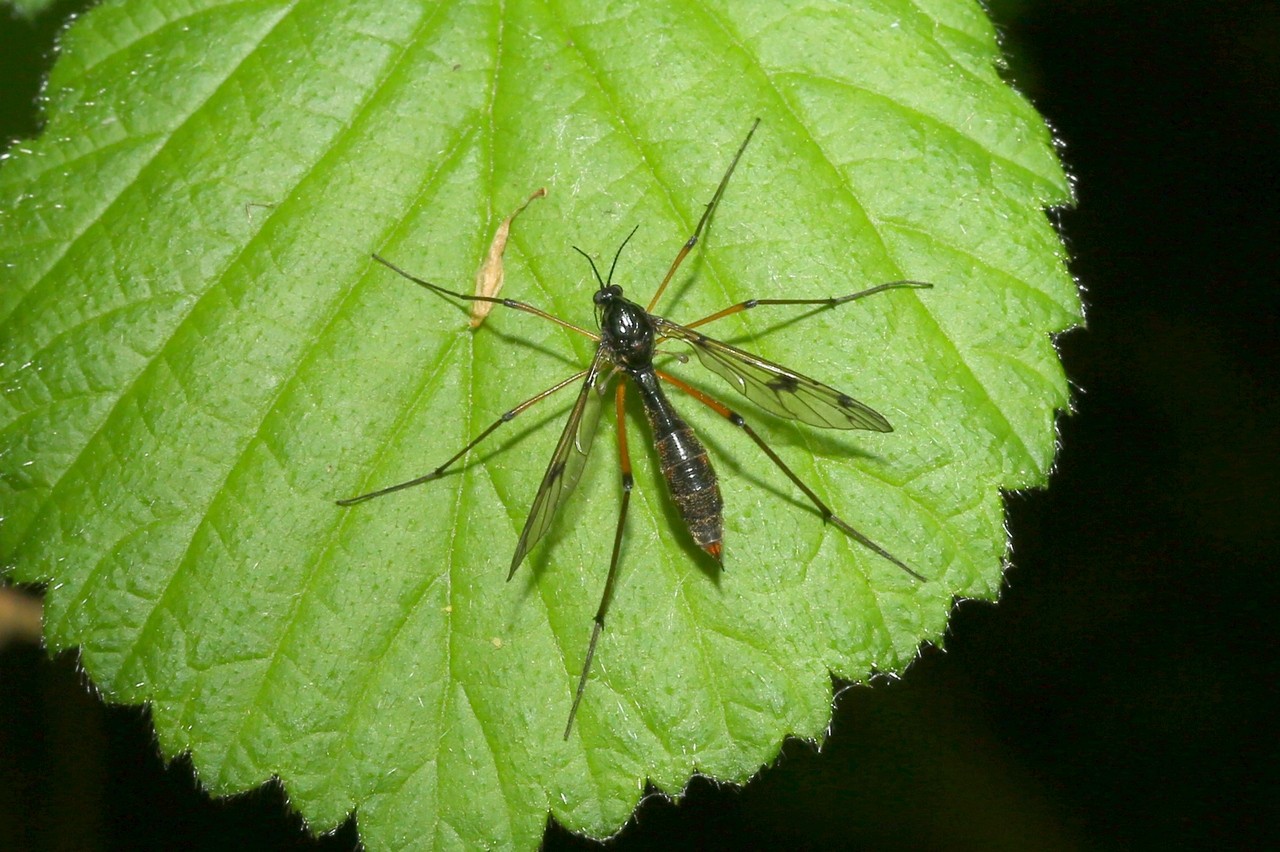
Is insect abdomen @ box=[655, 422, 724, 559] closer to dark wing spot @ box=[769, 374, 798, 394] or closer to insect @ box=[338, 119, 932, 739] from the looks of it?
insect @ box=[338, 119, 932, 739]

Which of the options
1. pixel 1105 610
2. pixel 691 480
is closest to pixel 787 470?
pixel 691 480

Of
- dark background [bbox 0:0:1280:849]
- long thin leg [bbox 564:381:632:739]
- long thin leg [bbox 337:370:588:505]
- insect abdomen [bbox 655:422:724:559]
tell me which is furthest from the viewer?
dark background [bbox 0:0:1280:849]

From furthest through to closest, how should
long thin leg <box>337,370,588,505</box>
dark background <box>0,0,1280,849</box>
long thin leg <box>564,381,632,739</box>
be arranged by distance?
dark background <box>0,0,1280,849</box>
long thin leg <box>337,370,588,505</box>
long thin leg <box>564,381,632,739</box>

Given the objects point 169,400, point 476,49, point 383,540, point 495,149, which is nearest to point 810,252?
point 495,149

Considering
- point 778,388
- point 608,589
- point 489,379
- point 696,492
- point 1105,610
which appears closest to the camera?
point 696,492

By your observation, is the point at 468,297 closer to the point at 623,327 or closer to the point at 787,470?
Result: the point at 623,327

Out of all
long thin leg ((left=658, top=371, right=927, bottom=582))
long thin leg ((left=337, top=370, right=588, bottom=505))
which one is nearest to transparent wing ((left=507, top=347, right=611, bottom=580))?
long thin leg ((left=337, top=370, right=588, bottom=505))

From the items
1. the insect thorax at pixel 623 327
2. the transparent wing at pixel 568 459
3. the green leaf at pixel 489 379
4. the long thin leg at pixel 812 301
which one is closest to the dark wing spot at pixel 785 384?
the green leaf at pixel 489 379
